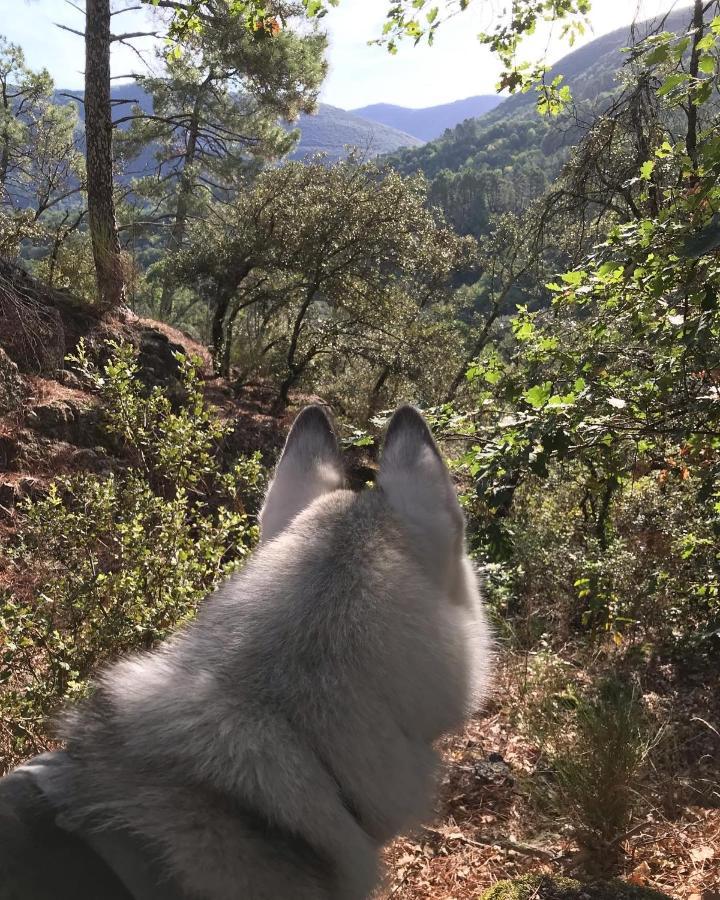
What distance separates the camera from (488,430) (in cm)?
320

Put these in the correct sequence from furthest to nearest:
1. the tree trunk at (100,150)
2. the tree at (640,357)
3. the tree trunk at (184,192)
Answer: the tree trunk at (184,192) < the tree trunk at (100,150) < the tree at (640,357)

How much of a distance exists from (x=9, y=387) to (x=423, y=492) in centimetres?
711

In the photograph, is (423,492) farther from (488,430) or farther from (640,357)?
(640,357)

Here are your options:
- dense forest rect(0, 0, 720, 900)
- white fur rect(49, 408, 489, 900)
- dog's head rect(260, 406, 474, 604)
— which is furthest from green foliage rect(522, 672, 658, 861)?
dog's head rect(260, 406, 474, 604)

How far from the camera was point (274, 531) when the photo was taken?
1.87m

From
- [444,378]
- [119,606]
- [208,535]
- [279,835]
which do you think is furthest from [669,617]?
[444,378]

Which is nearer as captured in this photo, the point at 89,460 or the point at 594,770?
the point at 594,770

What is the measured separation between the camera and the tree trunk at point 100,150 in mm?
9680

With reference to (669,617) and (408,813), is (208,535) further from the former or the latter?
(669,617)

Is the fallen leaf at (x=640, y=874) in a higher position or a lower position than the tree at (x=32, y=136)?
lower

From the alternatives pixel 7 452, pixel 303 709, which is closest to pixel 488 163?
pixel 7 452

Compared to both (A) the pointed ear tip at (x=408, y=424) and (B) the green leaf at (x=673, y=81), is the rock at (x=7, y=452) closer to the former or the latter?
(A) the pointed ear tip at (x=408, y=424)

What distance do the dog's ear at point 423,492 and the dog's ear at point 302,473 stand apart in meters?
0.23

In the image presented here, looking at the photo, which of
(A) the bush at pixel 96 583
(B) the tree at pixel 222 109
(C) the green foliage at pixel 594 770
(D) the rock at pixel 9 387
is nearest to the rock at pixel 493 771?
(C) the green foliage at pixel 594 770
